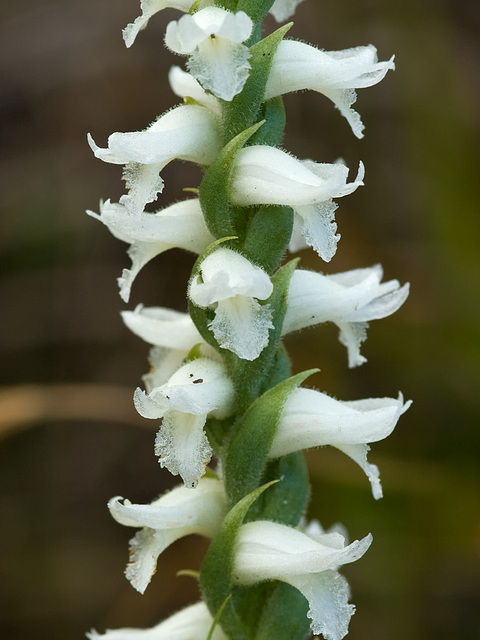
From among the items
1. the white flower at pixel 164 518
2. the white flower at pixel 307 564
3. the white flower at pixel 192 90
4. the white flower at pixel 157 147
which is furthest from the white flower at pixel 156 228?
the white flower at pixel 307 564

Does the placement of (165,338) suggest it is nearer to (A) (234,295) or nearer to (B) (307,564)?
(A) (234,295)

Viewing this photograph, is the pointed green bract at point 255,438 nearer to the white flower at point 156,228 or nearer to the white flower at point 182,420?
the white flower at point 182,420

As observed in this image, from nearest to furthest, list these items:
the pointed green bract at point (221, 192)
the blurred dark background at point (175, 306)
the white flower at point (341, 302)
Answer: the pointed green bract at point (221, 192)
the white flower at point (341, 302)
the blurred dark background at point (175, 306)

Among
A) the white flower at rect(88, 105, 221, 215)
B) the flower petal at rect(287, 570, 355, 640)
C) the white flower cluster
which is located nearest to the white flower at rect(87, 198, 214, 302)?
the white flower cluster

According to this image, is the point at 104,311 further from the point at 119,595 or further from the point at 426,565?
the point at 426,565

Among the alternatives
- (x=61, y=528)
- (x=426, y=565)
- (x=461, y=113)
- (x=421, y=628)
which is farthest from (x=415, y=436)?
(x=61, y=528)

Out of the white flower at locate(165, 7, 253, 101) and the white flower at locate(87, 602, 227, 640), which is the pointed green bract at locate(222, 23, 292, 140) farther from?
the white flower at locate(87, 602, 227, 640)
